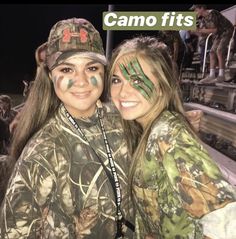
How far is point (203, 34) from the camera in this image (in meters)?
2.69

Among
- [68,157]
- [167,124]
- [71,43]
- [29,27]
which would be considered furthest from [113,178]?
[29,27]

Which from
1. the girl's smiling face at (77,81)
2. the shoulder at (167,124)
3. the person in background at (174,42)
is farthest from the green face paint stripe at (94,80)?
the person in background at (174,42)

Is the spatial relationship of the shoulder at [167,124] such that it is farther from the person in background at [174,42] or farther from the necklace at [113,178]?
the person in background at [174,42]

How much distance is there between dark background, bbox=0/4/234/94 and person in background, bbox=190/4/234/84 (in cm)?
11

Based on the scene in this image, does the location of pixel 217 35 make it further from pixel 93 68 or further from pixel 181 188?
pixel 181 188

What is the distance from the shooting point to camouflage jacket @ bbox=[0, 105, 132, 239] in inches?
39.6

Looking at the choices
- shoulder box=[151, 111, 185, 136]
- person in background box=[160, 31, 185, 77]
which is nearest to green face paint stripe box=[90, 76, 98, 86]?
shoulder box=[151, 111, 185, 136]

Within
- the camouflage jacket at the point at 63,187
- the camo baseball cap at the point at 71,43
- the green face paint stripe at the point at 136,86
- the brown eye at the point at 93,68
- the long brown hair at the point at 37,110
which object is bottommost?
the camouflage jacket at the point at 63,187

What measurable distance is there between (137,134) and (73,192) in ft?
1.26

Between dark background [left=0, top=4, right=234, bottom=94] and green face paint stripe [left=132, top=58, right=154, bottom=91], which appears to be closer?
green face paint stripe [left=132, top=58, right=154, bottom=91]

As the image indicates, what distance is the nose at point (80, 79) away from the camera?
1.16 m

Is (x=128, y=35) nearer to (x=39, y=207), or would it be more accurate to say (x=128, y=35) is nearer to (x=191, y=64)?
(x=191, y=64)

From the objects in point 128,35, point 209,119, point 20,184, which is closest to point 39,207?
point 20,184

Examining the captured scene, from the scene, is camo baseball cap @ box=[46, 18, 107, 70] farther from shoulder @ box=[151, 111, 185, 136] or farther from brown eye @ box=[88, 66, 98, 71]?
shoulder @ box=[151, 111, 185, 136]
